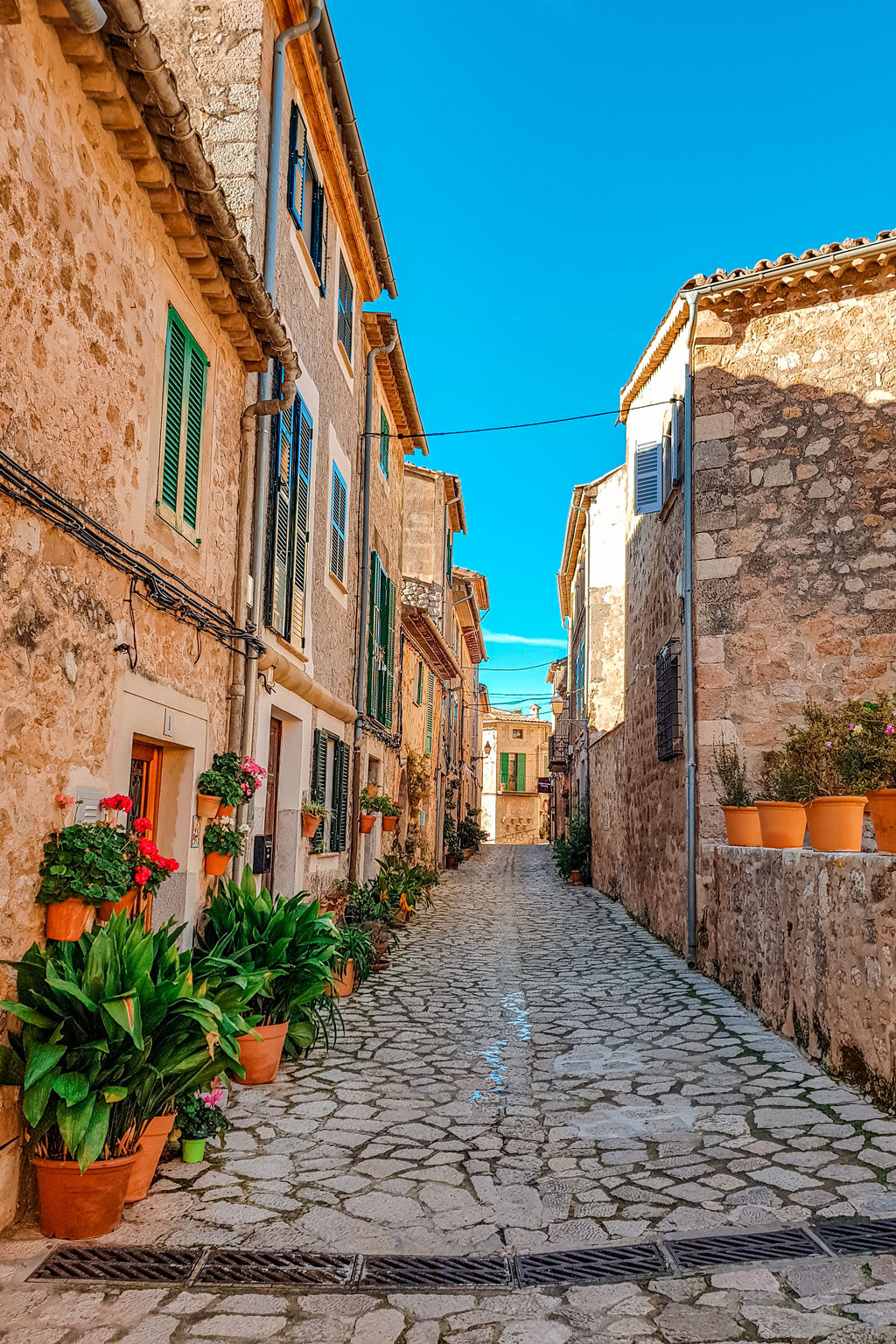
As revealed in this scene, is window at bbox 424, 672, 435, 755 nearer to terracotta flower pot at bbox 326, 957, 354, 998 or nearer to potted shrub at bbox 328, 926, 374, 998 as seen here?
potted shrub at bbox 328, 926, 374, 998

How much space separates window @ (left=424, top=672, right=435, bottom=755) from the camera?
20203mm

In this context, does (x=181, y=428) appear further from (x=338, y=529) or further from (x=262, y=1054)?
(x=338, y=529)

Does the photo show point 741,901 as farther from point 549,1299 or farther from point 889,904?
point 549,1299

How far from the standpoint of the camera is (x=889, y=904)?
486 centimetres

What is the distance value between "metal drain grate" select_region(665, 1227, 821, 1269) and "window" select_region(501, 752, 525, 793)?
46.7 metres

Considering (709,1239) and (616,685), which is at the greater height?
(616,685)

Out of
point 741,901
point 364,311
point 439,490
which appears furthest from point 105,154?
point 439,490

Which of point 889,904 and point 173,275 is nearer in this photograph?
point 889,904

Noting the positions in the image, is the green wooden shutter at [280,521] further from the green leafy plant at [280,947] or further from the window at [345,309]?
the window at [345,309]

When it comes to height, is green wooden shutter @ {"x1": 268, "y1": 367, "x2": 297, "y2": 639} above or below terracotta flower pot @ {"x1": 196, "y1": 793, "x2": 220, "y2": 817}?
above

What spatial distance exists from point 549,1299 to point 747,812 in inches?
222

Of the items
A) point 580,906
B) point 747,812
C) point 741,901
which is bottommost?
point 580,906

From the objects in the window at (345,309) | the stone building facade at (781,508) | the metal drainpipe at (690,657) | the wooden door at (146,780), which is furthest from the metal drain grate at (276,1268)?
the window at (345,309)

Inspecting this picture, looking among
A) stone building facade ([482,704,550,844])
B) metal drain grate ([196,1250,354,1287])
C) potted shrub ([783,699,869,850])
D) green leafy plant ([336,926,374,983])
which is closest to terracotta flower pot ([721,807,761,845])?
potted shrub ([783,699,869,850])
